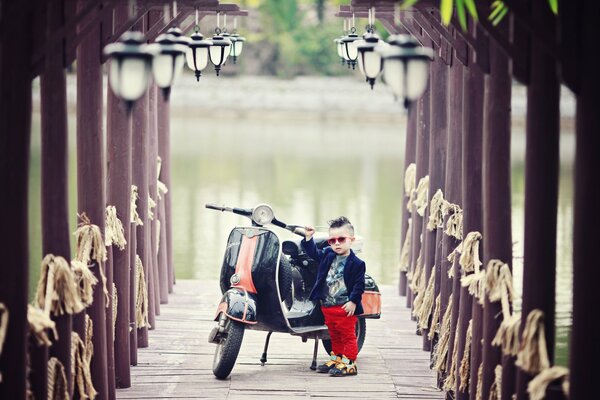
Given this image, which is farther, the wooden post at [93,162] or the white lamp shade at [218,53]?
the white lamp shade at [218,53]

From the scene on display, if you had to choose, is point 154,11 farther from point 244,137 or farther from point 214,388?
point 244,137

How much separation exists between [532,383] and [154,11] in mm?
5352

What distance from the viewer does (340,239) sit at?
7742mm

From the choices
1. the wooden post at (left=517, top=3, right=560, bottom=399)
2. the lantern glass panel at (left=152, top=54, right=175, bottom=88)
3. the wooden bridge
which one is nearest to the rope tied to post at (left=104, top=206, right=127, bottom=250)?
the wooden bridge

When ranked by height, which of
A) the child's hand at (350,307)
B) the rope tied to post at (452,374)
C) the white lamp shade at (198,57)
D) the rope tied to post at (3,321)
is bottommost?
the rope tied to post at (452,374)

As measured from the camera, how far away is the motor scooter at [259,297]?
7605 mm

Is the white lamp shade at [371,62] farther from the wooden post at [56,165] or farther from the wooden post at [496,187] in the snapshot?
the wooden post at [56,165]

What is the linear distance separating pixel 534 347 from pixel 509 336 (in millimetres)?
329

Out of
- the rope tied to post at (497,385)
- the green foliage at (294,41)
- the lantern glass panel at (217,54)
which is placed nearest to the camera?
the rope tied to post at (497,385)

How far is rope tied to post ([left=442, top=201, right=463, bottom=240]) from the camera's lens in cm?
773

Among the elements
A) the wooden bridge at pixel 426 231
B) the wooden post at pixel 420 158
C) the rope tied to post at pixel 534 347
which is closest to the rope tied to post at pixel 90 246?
the wooden bridge at pixel 426 231

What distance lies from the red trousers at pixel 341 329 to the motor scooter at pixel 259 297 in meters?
0.23

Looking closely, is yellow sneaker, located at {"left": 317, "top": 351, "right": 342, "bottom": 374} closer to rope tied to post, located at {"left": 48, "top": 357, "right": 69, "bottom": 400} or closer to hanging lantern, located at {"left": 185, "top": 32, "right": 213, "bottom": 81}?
hanging lantern, located at {"left": 185, "top": 32, "right": 213, "bottom": 81}

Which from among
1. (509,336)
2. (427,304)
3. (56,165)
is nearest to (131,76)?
(56,165)
